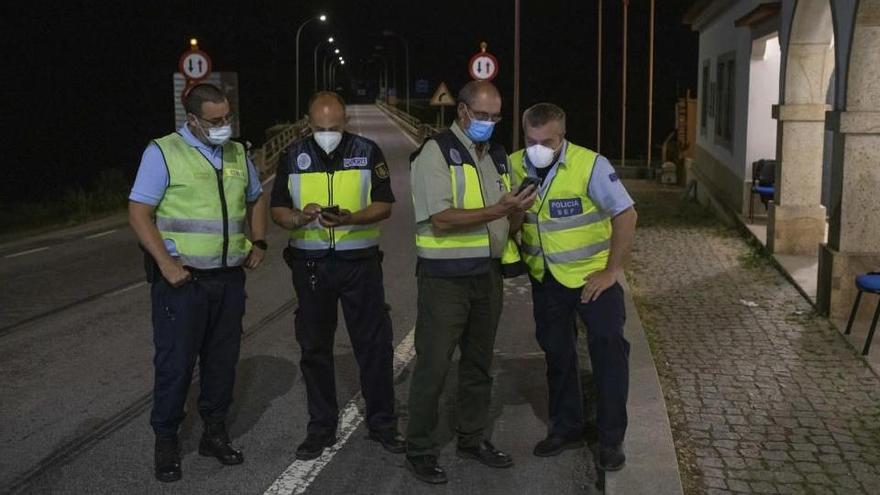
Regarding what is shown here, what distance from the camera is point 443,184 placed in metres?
4.93

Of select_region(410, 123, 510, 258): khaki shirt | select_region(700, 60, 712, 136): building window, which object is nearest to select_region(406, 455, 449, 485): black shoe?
select_region(410, 123, 510, 258): khaki shirt

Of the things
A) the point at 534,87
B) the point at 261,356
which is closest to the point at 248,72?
the point at 534,87

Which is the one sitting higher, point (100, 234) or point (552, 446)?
point (552, 446)

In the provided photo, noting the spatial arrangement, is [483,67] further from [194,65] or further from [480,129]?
[480,129]

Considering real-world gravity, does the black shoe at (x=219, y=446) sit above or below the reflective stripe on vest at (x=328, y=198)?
below

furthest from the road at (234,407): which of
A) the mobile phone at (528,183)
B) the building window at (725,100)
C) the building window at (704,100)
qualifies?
the building window at (704,100)

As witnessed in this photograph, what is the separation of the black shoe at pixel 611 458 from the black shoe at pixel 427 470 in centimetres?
77

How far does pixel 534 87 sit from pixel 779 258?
2347 inches

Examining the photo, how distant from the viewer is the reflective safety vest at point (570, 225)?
5.13 metres

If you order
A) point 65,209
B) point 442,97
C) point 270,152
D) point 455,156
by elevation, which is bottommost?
point 65,209

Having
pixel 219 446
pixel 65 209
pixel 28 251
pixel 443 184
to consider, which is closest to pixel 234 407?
pixel 219 446

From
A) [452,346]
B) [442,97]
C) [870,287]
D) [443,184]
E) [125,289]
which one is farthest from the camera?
[442,97]

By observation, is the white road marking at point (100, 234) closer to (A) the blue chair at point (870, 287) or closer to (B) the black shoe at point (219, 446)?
(B) the black shoe at point (219, 446)

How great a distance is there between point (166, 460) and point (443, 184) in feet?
6.37
